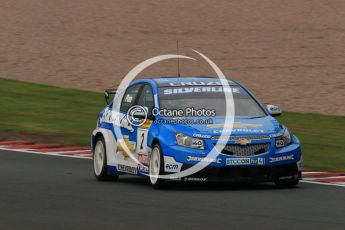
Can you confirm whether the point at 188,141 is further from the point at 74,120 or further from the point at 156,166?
the point at 74,120

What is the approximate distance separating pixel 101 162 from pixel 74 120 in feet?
27.8

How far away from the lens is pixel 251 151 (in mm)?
13359

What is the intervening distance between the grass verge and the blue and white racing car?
295 cm

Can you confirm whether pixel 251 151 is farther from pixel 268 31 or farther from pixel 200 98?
pixel 268 31

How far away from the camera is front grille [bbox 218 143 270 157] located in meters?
13.3

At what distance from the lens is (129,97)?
49.6 ft

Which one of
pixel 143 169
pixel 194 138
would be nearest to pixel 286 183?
pixel 194 138

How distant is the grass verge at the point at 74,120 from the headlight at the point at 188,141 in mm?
3792

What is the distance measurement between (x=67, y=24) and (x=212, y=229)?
28.7 m

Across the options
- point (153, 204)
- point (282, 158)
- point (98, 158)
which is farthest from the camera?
point (98, 158)

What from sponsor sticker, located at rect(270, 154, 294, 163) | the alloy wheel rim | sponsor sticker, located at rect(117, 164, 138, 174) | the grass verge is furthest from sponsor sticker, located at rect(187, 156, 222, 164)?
the grass verge

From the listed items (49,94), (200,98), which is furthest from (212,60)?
(200,98)

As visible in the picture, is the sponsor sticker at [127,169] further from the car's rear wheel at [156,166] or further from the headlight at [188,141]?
the headlight at [188,141]

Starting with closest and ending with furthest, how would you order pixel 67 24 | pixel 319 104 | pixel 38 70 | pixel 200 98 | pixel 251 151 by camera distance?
pixel 251 151 → pixel 200 98 → pixel 319 104 → pixel 38 70 → pixel 67 24
